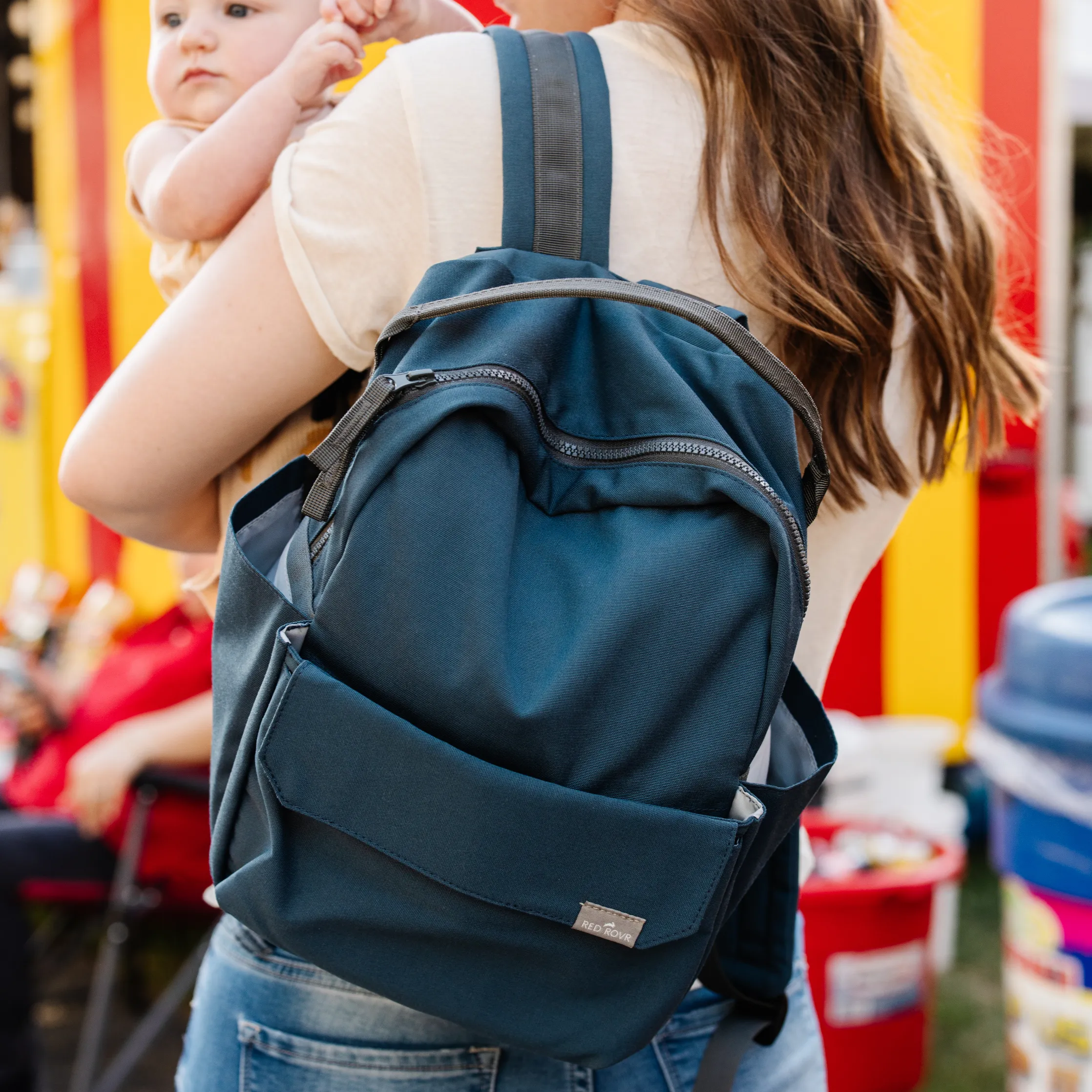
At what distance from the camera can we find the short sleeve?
0.82m

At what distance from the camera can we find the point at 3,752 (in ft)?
13.6

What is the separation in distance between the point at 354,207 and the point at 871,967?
6.91 ft

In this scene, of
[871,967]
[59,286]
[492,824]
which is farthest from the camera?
→ [59,286]

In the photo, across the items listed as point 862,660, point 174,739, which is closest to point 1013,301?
point 862,660

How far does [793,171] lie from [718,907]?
1.75 feet

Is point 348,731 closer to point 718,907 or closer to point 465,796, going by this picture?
point 465,796

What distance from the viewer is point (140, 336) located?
4680 mm

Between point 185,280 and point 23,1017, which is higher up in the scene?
point 185,280

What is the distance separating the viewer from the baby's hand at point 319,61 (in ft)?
3.20

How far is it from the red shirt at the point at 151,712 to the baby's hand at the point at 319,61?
5.59 feet

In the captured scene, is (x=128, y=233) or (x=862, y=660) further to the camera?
(x=128, y=233)

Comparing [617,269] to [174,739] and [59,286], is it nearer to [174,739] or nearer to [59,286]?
[174,739]

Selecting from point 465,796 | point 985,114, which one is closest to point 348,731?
point 465,796

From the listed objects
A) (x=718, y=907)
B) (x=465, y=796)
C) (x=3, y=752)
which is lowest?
Answer: (x=3, y=752)
